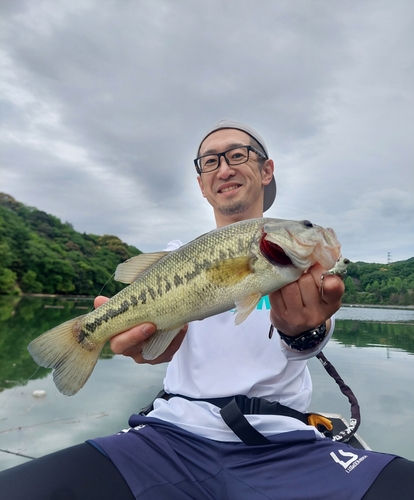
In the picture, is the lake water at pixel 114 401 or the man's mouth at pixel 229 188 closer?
the man's mouth at pixel 229 188

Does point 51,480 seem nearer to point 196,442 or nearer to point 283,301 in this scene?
point 196,442

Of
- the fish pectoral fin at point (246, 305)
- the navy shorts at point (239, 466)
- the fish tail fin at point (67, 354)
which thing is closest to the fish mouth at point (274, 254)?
the fish pectoral fin at point (246, 305)

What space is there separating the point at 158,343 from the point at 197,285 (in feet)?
1.56

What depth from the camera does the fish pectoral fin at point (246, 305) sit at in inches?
75.9

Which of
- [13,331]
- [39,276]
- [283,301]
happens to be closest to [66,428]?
[283,301]

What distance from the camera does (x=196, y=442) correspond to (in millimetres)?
2172

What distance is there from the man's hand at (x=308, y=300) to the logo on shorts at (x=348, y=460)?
2.45 ft

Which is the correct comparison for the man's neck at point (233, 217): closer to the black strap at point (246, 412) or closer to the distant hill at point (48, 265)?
the black strap at point (246, 412)

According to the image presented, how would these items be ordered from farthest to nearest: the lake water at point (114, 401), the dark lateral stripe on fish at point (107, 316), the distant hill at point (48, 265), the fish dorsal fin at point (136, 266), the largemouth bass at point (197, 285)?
the distant hill at point (48, 265)
the lake water at point (114, 401)
the fish dorsal fin at point (136, 266)
the dark lateral stripe on fish at point (107, 316)
the largemouth bass at point (197, 285)

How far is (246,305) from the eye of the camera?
195cm

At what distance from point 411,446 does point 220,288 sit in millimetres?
4002

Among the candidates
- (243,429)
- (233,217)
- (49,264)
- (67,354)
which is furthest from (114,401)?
(49,264)

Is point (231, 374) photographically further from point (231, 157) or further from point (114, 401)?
point (114, 401)

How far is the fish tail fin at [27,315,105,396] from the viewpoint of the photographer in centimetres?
212
